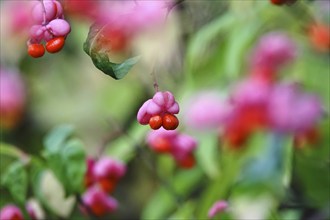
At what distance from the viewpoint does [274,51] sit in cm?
185

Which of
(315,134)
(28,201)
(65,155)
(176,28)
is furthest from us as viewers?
(176,28)

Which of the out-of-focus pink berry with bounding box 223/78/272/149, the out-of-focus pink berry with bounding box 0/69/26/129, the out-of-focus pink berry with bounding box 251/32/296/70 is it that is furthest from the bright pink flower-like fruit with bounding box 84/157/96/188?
the out-of-focus pink berry with bounding box 0/69/26/129

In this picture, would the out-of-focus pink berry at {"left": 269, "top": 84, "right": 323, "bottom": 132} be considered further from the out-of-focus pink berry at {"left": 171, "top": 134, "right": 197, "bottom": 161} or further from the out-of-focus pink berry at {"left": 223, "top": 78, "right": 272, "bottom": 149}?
the out-of-focus pink berry at {"left": 171, "top": 134, "right": 197, "bottom": 161}

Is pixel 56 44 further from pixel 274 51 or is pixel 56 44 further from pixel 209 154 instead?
pixel 274 51

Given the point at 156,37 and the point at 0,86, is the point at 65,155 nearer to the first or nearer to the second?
the point at 156,37

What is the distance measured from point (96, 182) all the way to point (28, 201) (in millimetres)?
112

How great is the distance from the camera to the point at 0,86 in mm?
2754

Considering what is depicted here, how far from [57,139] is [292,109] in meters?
0.55

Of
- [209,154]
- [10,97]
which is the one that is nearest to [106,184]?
[209,154]

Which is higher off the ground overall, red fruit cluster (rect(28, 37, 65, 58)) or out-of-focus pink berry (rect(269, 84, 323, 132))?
red fruit cluster (rect(28, 37, 65, 58))

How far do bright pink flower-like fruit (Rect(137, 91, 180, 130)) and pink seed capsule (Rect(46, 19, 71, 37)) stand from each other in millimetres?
113

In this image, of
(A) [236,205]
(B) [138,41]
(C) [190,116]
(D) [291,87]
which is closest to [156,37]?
(B) [138,41]

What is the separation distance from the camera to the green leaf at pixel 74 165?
1298 millimetres

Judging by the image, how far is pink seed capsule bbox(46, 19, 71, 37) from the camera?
0.91m
